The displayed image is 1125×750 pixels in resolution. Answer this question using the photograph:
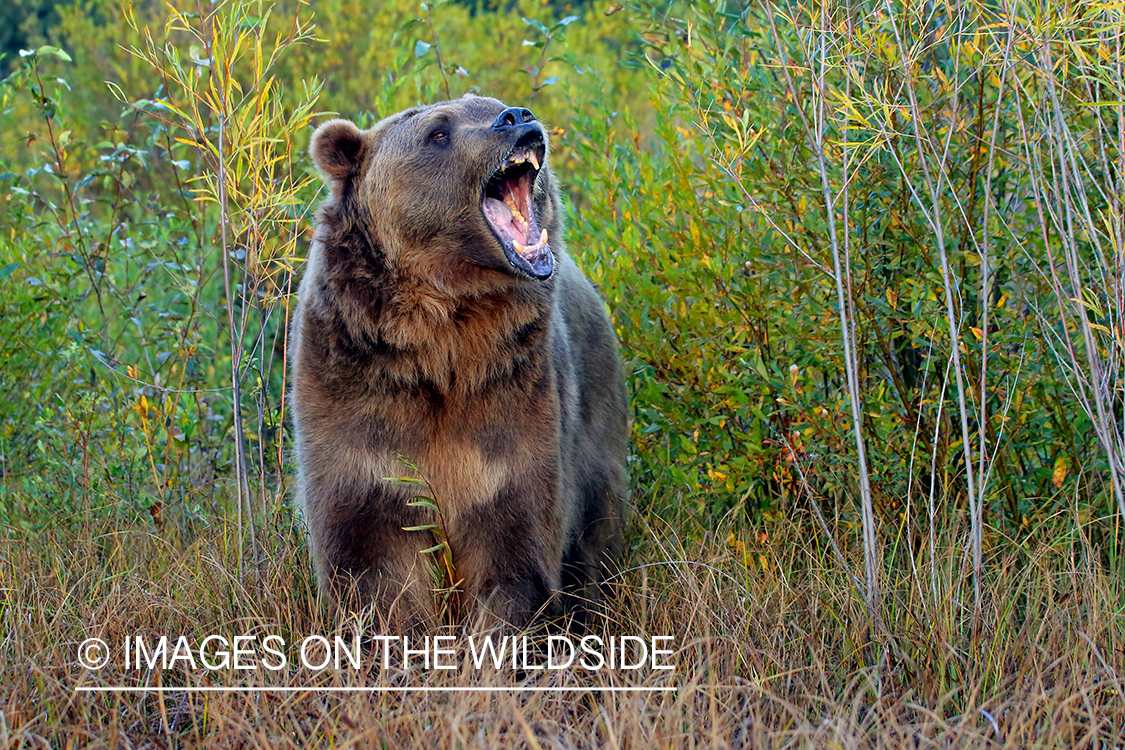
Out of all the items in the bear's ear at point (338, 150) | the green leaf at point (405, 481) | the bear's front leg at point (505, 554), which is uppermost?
the bear's ear at point (338, 150)

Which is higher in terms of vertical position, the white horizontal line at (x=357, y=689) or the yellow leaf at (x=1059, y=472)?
the yellow leaf at (x=1059, y=472)

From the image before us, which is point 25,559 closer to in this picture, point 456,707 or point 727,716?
point 456,707

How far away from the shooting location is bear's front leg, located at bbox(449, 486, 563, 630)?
347 cm

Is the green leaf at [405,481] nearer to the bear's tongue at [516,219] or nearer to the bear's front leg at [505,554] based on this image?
the bear's front leg at [505,554]

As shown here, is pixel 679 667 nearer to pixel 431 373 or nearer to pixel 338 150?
pixel 431 373

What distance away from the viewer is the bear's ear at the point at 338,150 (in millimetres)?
3584

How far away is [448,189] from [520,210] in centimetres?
27

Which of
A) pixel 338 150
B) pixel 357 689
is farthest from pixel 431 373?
pixel 357 689

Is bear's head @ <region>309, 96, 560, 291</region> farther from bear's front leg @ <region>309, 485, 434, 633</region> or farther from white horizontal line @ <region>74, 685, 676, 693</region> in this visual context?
white horizontal line @ <region>74, 685, 676, 693</region>

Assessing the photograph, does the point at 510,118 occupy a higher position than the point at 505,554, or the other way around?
the point at 510,118

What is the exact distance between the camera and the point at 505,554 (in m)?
3.50

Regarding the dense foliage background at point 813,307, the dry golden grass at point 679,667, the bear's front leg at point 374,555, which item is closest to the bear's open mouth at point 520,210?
the dense foliage background at point 813,307

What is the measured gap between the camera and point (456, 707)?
2.82 m

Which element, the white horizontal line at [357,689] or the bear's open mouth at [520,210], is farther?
the bear's open mouth at [520,210]
